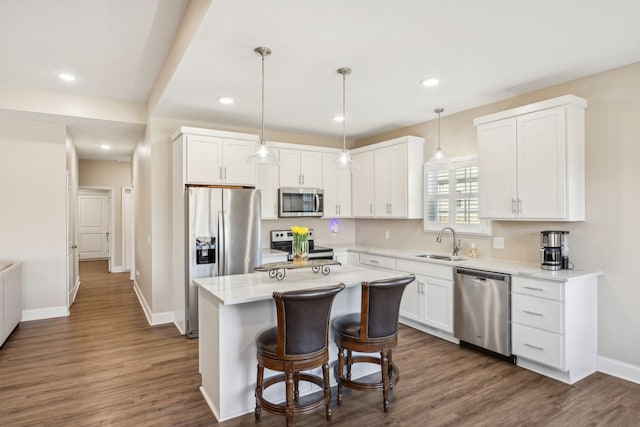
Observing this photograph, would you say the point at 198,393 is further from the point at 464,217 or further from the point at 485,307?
the point at 464,217

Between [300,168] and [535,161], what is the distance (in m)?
2.99

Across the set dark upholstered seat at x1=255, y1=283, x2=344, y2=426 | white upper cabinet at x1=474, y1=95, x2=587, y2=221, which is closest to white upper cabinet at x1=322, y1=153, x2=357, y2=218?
white upper cabinet at x1=474, y1=95, x2=587, y2=221


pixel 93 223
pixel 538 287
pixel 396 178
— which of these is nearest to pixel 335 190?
pixel 396 178

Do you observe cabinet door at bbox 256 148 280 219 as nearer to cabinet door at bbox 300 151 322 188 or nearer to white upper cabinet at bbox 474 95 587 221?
cabinet door at bbox 300 151 322 188

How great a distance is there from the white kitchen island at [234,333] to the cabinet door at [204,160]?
180 cm

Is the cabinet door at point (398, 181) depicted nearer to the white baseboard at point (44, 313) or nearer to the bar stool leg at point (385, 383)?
the bar stool leg at point (385, 383)

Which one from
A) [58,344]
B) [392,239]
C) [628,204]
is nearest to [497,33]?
[628,204]

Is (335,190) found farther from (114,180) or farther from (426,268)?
(114,180)

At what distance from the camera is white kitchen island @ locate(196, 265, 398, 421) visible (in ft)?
8.00

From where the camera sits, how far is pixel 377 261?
4.85 metres

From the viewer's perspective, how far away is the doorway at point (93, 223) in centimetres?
1041

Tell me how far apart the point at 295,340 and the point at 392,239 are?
352cm

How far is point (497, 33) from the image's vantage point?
2.49 meters

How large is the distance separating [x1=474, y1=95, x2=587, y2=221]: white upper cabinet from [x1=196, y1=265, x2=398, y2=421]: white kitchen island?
1838mm
